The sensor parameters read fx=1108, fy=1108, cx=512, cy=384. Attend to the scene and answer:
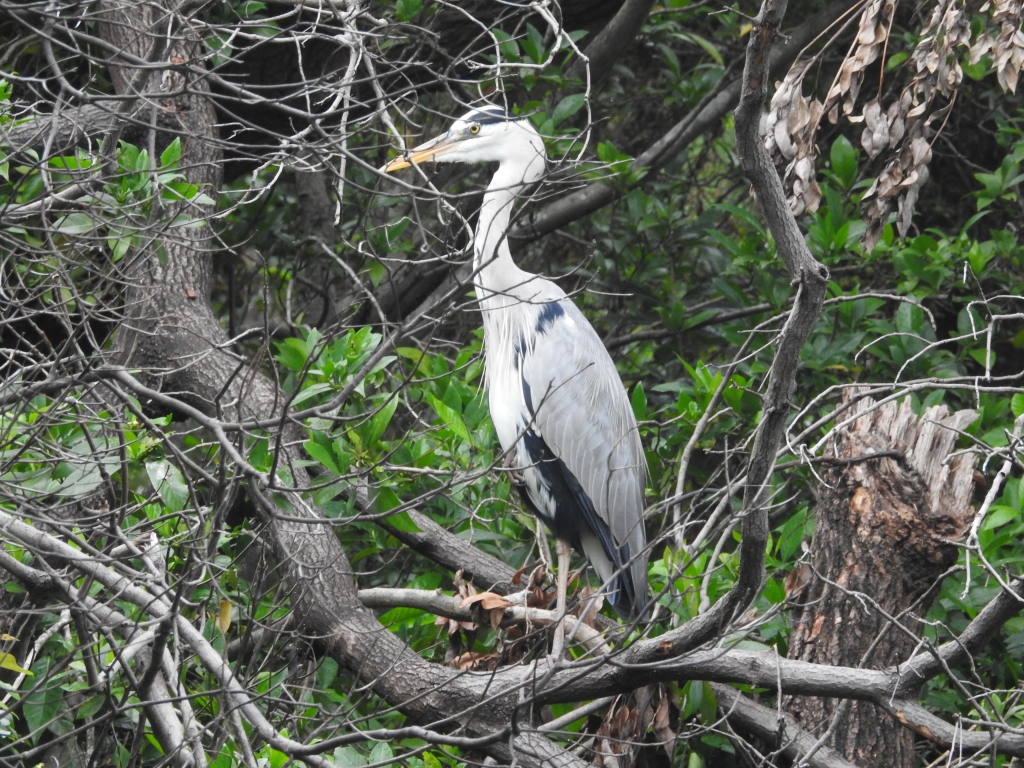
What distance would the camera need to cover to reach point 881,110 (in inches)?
101

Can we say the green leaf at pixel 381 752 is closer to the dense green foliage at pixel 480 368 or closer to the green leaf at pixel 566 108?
the dense green foliage at pixel 480 368

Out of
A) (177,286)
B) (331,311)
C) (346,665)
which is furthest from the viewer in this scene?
(331,311)

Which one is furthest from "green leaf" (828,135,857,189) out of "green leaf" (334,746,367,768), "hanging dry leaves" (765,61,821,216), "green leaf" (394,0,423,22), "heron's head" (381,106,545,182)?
"green leaf" (334,746,367,768)

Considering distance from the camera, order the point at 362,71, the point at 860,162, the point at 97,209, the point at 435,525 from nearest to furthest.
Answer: the point at 97,209 < the point at 435,525 < the point at 362,71 < the point at 860,162

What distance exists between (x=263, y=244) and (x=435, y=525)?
2349 millimetres

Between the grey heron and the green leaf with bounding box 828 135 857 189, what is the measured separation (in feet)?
4.57

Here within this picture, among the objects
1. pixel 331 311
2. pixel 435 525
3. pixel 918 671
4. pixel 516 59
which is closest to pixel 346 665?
pixel 435 525

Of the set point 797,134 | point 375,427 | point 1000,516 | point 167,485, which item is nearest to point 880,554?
point 1000,516

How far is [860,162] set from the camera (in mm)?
5723

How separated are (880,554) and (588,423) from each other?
3.99 feet

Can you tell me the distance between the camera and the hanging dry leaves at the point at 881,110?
245 cm

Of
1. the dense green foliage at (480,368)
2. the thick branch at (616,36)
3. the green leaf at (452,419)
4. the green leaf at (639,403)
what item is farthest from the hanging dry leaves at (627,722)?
the thick branch at (616,36)

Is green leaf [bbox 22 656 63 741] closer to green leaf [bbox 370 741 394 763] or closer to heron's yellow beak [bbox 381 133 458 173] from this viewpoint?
green leaf [bbox 370 741 394 763]

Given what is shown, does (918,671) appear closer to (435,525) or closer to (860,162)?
(435,525)
